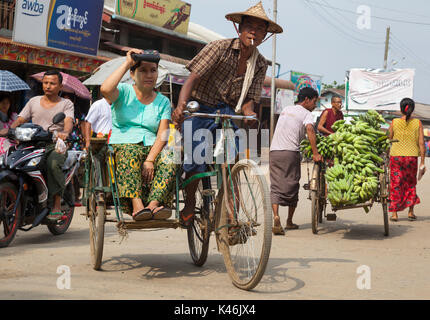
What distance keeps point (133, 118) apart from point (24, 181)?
1952mm

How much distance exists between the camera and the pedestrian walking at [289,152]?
7.90m

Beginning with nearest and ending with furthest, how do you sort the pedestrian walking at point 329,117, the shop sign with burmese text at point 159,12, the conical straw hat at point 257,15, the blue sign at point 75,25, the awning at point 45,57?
the conical straw hat at point 257,15 → the pedestrian walking at point 329,117 → the awning at point 45,57 → the blue sign at point 75,25 → the shop sign with burmese text at point 159,12

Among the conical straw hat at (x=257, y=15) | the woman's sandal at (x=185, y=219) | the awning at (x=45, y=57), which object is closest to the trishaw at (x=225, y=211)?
the woman's sandal at (x=185, y=219)

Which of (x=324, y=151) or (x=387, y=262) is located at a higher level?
(x=324, y=151)

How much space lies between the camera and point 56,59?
46.3ft

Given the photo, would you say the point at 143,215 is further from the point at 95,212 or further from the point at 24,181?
the point at 24,181

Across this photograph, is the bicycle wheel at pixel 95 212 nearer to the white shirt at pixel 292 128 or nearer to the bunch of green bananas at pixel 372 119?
the white shirt at pixel 292 128

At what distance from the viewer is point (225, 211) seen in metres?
4.50

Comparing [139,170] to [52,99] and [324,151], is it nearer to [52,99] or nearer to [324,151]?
[52,99]

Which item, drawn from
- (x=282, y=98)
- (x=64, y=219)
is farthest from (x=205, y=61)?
(x=282, y=98)

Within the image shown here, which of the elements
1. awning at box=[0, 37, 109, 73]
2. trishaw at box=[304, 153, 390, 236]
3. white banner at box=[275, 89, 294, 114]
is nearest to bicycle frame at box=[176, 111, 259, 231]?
trishaw at box=[304, 153, 390, 236]

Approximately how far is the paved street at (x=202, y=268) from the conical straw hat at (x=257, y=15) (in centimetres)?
219
